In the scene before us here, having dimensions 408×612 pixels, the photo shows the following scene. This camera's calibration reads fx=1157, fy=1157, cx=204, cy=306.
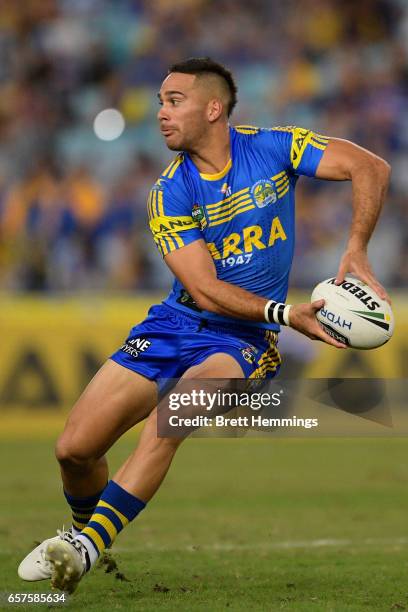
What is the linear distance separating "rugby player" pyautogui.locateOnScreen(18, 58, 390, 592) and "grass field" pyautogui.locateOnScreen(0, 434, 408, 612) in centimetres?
69

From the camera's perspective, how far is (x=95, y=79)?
55.3 feet

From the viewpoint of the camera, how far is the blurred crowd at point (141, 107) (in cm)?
1478

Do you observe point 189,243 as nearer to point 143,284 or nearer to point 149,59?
point 143,284

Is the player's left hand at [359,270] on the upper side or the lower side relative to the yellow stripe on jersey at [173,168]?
lower

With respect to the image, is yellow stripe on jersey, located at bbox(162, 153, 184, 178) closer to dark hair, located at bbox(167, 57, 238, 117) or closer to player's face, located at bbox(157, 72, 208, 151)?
player's face, located at bbox(157, 72, 208, 151)

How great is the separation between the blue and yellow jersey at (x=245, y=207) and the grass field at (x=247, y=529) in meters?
1.44

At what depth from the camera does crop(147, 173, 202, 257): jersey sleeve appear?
5.80 m

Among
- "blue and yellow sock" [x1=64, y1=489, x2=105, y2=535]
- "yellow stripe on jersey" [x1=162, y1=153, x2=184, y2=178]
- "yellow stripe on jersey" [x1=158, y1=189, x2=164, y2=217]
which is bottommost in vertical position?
"blue and yellow sock" [x1=64, y1=489, x2=105, y2=535]

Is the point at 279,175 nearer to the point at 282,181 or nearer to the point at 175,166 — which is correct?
the point at 282,181

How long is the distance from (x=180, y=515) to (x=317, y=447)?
4455 mm

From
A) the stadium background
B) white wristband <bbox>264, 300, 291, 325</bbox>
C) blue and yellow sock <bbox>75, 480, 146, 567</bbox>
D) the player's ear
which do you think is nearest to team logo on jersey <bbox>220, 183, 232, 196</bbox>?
the player's ear

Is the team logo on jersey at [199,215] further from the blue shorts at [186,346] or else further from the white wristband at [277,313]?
the white wristband at [277,313]

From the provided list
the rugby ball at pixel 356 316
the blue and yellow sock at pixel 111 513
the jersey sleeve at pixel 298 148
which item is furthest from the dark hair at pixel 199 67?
the blue and yellow sock at pixel 111 513

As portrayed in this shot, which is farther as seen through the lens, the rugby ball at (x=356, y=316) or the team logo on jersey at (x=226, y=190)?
the team logo on jersey at (x=226, y=190)
